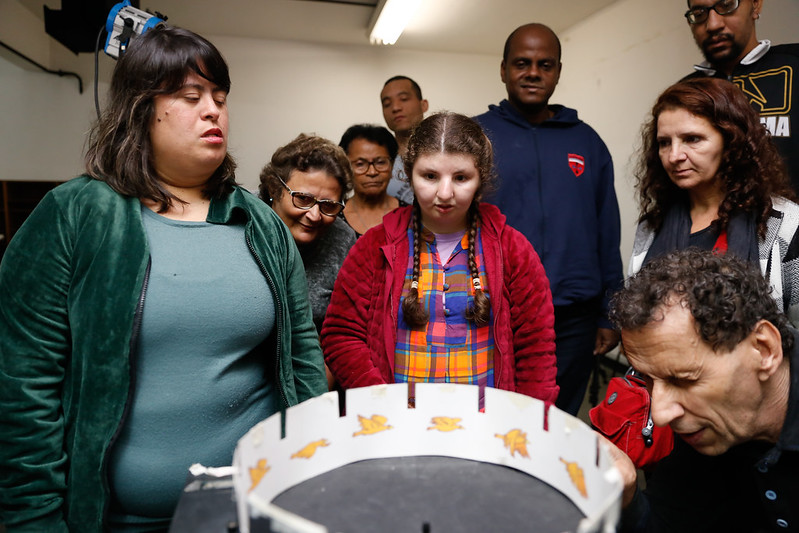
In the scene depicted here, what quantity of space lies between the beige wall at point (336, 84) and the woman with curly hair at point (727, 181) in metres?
2.60

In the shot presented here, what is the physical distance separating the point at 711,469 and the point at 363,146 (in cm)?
195

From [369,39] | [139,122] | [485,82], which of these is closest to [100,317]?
[139,122]

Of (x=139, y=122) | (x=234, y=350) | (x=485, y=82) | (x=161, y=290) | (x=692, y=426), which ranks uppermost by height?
(x=485, y=82)

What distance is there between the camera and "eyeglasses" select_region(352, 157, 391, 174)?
2549 millimetres

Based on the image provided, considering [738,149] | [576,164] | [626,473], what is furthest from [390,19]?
[626,473]

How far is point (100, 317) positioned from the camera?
0.93m

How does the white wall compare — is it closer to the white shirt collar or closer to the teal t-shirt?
the white shirt collar

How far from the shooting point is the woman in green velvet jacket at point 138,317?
3.03ft

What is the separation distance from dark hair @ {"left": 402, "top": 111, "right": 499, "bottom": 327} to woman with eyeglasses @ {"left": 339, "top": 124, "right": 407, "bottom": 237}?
88 cm

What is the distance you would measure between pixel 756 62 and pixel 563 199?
808 mm

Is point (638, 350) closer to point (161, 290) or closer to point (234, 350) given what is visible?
point (234, 350)

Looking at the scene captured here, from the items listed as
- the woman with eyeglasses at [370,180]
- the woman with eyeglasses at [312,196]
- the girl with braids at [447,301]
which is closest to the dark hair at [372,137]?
the woman with eyeglasses at [370,180]

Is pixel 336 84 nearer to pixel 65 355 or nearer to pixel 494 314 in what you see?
pixel 494 314

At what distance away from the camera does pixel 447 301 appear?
1490 millimetres
